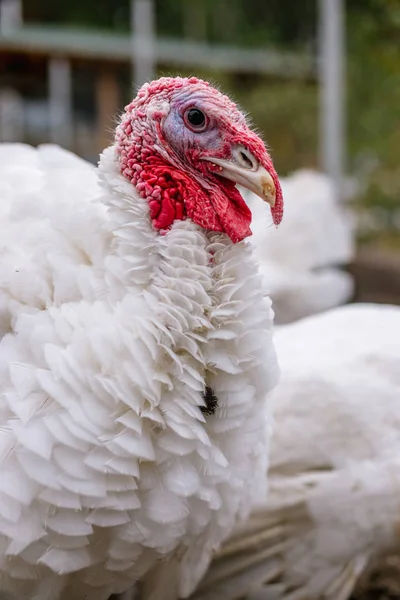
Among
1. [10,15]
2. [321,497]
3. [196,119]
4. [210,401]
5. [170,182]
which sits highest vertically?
[10,15]

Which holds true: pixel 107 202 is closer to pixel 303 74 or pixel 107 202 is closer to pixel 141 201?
pixel 141 201

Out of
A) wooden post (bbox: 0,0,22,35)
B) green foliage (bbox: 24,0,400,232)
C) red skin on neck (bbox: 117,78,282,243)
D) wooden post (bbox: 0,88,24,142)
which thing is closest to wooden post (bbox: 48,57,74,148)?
wooden post (bbox: 0,88,24,142)

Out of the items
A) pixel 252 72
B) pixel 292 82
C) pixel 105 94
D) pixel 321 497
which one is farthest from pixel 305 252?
pixel 252 72

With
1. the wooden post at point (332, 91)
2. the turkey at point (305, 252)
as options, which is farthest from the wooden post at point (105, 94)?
the turkey at point (305, 252)

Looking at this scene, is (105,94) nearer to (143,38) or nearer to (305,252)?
(143,38)

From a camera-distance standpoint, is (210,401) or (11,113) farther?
(11,113)

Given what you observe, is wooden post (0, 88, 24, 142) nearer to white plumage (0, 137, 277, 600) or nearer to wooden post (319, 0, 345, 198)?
wooden post (319, 0, 345, 198)

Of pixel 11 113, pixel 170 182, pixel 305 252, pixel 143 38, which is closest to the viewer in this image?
pixel 170 182

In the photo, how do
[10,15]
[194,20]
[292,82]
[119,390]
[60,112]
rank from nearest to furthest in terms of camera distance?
[119,390]
[60,112]
[10,15]
[292,82]
[194,20]

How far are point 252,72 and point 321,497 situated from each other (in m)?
8.78

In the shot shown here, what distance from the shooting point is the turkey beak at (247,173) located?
192 cm

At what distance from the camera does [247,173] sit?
1935 mm

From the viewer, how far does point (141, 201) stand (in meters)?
1.96

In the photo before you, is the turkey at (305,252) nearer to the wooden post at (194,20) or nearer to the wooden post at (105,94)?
the wooden post at (105,94)
